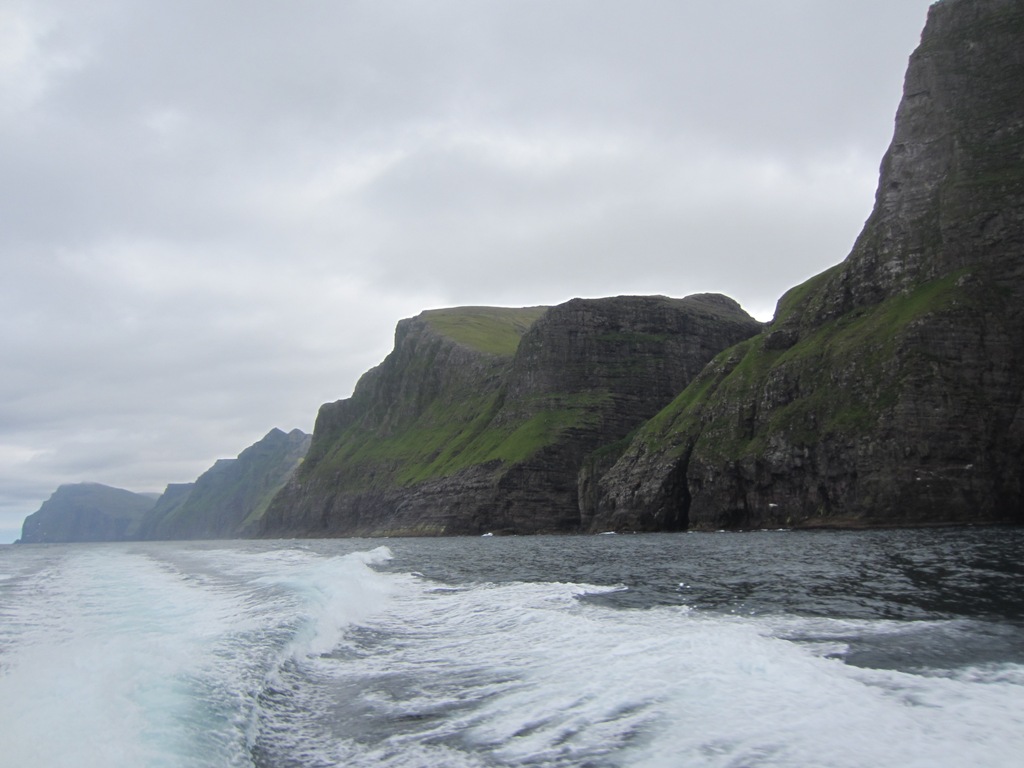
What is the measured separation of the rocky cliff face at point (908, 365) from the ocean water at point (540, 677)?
6005 centimetres

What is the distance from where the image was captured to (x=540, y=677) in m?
16.5

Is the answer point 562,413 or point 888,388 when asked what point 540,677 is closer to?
point 888,388

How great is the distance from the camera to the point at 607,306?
7210 inches

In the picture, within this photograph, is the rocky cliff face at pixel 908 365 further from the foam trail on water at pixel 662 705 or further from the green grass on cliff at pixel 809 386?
the foam trail on water at pixel 662 705

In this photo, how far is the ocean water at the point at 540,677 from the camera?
11.6 meters

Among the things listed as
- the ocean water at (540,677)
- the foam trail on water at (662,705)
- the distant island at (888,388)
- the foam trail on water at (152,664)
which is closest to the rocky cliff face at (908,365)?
the distant island at (888,388)

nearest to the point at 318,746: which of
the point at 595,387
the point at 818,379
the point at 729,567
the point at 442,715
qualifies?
the point at 442,715

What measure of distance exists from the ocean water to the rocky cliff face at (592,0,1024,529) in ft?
197

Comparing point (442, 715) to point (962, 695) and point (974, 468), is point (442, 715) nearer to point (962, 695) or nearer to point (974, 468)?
point (962, 695)

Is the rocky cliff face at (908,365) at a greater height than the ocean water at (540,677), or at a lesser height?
greater

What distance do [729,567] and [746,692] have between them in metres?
27.8

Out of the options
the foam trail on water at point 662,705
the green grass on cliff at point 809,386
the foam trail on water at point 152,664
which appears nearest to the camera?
the foam trail on water at point 662,705

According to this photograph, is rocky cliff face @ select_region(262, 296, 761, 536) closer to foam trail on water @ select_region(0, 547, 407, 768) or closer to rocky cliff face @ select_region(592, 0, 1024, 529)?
rocky cliff face @ select_region(592, 0, 1024, 529)

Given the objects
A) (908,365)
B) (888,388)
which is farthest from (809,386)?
(908,365)
